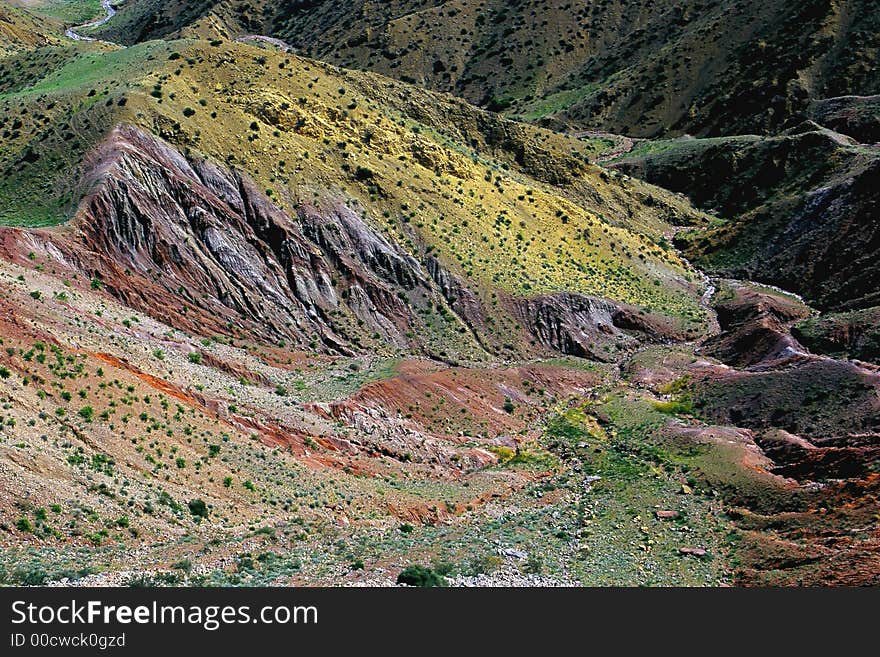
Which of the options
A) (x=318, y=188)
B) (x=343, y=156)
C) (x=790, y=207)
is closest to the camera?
(x=318, y=188)

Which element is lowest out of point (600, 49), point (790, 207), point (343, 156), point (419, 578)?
point (419, 578)

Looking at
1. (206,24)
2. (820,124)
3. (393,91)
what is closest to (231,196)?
(393,91)

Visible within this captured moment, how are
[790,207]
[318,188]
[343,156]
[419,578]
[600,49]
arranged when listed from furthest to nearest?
[600,49]
[790,207]
[343,156]
[318,188]
[419,578]

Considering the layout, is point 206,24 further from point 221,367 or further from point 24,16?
point 221,367

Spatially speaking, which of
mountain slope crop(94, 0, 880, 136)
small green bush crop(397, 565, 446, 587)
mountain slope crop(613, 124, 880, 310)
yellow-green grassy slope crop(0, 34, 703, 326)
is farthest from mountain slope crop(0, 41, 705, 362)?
mountain slope crop(94, 0, 880, 136)

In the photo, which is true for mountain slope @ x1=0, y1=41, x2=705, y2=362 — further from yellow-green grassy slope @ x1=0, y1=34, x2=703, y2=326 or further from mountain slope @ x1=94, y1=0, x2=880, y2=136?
mountain slope @ x1=94, y1=0, x2=880, y2=136

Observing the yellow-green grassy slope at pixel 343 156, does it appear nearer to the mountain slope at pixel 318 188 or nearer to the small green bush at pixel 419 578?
the mountain slope at pixel 318 188

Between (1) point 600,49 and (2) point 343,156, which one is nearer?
(2) point 343,156

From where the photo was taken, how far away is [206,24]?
468 feet

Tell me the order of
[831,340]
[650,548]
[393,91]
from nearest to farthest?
[650,548], [831,340], [393,91]

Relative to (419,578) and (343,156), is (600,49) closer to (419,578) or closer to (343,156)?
(343,156)

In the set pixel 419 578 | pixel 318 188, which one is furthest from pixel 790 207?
pixel 419 578

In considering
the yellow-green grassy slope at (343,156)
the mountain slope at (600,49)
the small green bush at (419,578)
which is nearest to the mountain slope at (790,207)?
the yellow-green grassy slope at (343,156)

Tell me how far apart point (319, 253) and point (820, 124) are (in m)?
70.3
